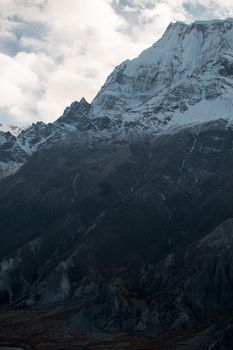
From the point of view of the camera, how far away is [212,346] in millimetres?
183500

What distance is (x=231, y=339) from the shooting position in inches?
7131

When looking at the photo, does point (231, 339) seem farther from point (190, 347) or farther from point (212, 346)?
point (190, 347)

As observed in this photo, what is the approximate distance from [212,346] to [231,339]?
17.1ft

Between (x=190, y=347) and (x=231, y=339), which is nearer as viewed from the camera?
(x=231, y=339)

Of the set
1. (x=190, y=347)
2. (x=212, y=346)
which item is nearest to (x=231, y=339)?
(x=212, y=346)

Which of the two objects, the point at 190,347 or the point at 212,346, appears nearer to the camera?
the point at 212,346

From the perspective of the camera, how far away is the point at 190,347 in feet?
652

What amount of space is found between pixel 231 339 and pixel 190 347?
65.7 ft

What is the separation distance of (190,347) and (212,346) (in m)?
16.0
